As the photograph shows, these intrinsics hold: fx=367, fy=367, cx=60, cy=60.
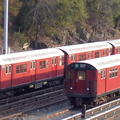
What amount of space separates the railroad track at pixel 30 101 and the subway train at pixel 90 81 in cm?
215

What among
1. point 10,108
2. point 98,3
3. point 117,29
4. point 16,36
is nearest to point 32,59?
point 10,108

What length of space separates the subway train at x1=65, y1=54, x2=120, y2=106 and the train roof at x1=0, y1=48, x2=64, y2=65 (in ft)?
13.4

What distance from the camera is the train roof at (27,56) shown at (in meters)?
22.0

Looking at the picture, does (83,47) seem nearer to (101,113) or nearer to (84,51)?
(84,51)

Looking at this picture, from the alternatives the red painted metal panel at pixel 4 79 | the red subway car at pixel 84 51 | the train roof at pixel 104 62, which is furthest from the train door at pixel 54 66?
the train roof at pixel 104 62

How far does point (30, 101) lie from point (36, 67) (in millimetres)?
2963

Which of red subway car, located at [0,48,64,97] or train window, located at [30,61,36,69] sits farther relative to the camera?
train window, located at [30,61,36,69]

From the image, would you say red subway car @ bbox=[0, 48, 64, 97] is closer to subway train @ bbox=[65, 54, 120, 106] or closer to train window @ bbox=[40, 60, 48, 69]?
train window @ bbox=[40, 60, 48, 69]

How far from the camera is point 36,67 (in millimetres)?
23953

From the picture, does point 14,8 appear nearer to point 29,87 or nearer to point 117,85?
point 29,87

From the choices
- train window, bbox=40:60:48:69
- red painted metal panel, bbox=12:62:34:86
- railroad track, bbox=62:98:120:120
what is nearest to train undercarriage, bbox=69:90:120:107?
railroad track, bbox=62:98:120:120

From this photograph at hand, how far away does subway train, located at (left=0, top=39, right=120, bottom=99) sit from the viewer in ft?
72.0

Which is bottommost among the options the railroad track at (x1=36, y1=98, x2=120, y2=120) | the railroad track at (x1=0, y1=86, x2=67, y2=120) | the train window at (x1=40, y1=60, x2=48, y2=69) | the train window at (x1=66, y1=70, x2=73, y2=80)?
the railroad track at (x1=0, y1=86, x2=67, y2=120)

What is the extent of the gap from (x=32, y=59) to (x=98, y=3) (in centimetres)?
3062
